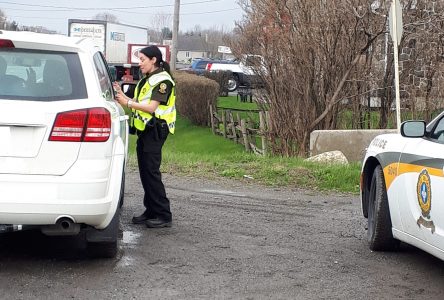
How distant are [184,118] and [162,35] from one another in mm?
85766

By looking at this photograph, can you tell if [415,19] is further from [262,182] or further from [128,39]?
[128,39]

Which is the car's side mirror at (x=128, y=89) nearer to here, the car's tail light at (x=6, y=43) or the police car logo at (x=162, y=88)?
the police car logo at (x=162, y=88)

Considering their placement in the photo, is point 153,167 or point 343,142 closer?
point 153,167

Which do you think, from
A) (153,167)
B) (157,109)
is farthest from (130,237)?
(157,109)

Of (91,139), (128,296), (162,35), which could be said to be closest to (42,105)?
(91,139)

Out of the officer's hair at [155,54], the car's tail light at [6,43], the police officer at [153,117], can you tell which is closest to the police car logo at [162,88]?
the police officer at [153,117]

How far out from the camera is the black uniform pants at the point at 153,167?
7000mm

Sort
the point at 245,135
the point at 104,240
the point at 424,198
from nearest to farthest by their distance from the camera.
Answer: the point at 424,198
the point at 104,240
the point at 245,135

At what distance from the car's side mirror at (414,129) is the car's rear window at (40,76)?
240cm

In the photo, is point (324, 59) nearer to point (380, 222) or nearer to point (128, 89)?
point (128, 89)

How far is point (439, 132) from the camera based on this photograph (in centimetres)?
562

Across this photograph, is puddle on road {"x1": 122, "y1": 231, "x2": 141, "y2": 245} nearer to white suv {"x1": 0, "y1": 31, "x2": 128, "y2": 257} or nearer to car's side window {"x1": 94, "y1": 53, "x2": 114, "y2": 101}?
white suv {"x1": 0, "y1": 31, "x2": 128, "y2": 257}

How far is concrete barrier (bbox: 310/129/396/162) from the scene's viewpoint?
13.0 m

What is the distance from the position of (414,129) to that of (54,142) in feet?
8.66
